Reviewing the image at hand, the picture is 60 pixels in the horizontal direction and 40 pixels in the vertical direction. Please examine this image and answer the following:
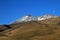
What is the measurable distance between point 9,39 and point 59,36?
22098 mm

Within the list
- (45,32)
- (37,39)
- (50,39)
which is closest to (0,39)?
(37,39)

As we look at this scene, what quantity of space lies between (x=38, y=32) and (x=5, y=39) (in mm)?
24370

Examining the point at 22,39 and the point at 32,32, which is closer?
the point at 22,39

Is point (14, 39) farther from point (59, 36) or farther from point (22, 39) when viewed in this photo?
point (59, 36)

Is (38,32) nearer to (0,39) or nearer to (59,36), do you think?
(59,36)

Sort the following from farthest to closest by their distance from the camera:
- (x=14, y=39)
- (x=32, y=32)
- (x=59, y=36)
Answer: (x=32, y=32), (x=59, y=36), (x=14, y=39)

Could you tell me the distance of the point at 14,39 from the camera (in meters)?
85.8

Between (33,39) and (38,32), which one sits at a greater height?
(38,32)

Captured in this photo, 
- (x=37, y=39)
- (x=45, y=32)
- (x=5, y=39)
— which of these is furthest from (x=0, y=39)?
(x=45, y=32)

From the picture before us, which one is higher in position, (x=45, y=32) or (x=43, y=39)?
(x=45, y=32)

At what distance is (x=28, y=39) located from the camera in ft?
294

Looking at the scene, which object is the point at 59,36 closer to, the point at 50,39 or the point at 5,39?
the point at 50,39

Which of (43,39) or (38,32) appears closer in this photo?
(43,39)

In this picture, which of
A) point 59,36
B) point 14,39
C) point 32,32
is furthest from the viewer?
point 32,32
